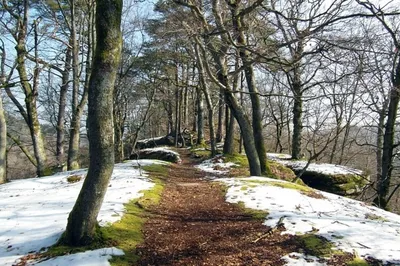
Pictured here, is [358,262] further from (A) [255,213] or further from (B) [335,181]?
(B) [335,181]

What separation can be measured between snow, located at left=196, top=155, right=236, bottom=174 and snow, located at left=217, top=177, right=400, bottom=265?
4.94 metres

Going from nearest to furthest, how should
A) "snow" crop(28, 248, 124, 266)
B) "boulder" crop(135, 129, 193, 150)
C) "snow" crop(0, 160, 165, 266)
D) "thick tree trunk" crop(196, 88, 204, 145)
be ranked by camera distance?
"snow" crop(28, 248, 124, 266), "snow" crop(0, 160, 165, 266), "thick tree trunk" crop(196, 88, 204, 145), "boulder" crop(135, 129, 193, 150)

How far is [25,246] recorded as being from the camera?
451 cm

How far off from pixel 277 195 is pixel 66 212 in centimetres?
438

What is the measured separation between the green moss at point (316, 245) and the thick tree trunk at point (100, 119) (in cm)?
291

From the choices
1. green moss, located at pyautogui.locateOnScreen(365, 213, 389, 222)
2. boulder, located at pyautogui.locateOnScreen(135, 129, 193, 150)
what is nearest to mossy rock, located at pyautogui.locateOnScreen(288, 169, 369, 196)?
green moss, located at pyautogui.locateOnScreen(365, 213, 389, 222)

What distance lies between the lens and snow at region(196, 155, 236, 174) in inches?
519

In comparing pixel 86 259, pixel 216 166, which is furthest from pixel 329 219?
pixel 216 166

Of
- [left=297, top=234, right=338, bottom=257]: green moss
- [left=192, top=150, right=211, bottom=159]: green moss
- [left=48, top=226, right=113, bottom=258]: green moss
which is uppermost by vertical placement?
[left=192, top=150, right=211, bottom=159]: green moss

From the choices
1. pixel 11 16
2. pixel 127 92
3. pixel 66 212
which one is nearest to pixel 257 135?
pixel 66 212

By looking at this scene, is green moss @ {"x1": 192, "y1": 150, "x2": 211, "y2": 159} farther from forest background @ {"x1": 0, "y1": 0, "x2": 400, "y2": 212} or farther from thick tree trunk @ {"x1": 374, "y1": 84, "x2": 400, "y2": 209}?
thick tree trunk @ {"x1": 374, "y1": 84, "x2": 400, "y2": 209}

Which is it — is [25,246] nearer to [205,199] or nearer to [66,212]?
[66,212]

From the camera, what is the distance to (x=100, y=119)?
416 cm

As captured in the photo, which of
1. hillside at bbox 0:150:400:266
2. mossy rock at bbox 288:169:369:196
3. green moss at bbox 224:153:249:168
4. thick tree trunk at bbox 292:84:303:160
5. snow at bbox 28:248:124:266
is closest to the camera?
snow at bbox 28:248:124:266
